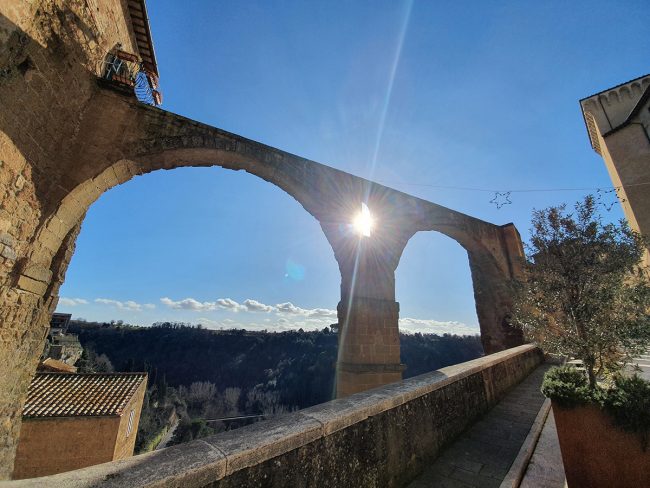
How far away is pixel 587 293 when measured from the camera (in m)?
3.33

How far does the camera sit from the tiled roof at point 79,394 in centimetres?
1102

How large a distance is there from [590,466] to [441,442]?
1.11 metres

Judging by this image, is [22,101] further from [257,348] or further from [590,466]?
[257,348]

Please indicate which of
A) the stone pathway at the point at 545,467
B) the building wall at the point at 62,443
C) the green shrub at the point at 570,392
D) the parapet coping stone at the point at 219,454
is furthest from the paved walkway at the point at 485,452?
the building wall at the point at 62,443

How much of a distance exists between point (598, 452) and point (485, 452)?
88 cm

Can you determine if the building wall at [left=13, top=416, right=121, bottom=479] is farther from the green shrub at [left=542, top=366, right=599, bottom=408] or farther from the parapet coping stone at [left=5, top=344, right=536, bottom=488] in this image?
the green shrub at [left=542, top=366, right=599, bottom=408]

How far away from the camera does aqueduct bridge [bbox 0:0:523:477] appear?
11.5 ft

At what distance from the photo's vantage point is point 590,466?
2344 mm

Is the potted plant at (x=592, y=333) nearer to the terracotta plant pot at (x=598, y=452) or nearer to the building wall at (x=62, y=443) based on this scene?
the terracotta plant pot at (x=598, y=452)

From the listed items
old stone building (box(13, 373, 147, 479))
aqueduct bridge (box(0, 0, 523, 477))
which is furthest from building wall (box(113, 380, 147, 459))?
aqueduct bridge (box(0, 0, 523, 477))

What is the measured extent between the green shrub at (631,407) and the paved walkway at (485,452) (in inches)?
37.3

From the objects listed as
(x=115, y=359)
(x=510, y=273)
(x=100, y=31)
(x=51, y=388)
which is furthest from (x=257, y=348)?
(x=100, y=31)

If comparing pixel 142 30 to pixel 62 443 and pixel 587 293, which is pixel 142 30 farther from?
pixel 62 443

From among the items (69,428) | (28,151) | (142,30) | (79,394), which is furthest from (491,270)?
(79,394)
